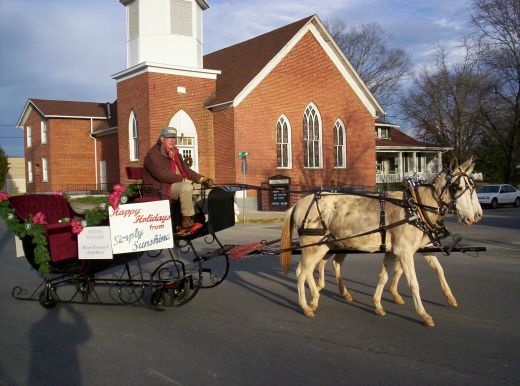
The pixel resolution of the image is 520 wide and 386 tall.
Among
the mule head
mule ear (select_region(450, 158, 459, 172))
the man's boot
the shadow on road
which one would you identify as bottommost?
the shadow on road

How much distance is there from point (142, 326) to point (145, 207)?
1.59 metres

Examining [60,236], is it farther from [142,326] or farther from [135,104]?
[135,104]

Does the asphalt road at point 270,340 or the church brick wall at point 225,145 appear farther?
the church brick wall at point 225,145

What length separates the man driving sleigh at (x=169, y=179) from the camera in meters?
7.61

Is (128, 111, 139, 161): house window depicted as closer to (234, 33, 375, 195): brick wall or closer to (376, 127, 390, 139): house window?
(234, 33, 375, 195): brick wall

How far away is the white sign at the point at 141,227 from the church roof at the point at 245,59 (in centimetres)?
2234

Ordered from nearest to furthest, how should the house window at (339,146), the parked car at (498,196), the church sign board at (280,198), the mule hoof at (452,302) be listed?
the mule hoof at (452,302) < the church sign board at (280,198) < the parked car at (498,196) < the house window at (339,146)

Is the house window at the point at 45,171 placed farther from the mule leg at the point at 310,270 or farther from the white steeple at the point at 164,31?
the mule leg at the point at 310,270

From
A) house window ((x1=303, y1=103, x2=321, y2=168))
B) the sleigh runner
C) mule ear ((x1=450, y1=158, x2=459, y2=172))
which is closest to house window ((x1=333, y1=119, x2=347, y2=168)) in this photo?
house window ((x1=303, y1=103, x2=321, y2=168))

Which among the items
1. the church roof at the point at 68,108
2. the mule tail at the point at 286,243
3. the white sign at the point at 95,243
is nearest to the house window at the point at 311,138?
the church roof at the point at 68,108

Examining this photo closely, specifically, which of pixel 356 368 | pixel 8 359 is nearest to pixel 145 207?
pixel 8 359

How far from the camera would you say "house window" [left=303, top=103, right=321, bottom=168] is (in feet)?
108

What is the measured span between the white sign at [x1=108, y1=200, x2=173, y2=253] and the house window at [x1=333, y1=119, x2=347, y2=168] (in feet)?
92.5

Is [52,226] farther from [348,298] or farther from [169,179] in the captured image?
[348,298]
